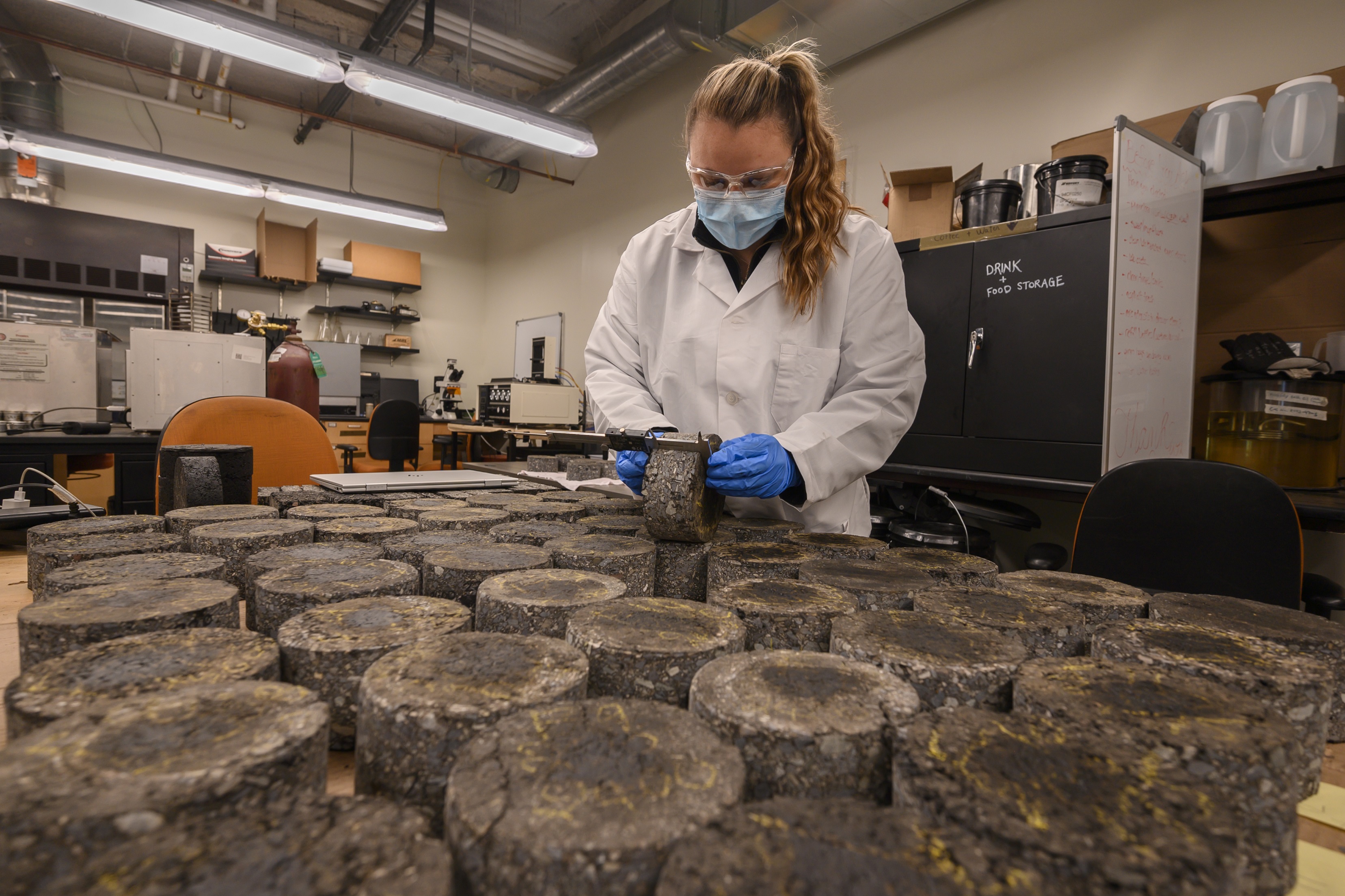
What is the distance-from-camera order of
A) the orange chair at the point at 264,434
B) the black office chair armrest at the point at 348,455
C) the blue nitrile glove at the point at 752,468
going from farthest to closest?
1. the black office chair armrest at the point at 348,455
2. the orange chair at the point at 264,434
3. the blue nitrile glove at the point at 752,468

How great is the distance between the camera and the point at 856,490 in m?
1.60

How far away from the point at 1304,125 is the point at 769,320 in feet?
6.20

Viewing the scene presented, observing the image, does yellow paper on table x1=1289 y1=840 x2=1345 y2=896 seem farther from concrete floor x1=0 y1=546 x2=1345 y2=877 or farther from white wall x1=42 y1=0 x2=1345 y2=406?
white wall x1=42 y1=0 x2=1345 y2=406

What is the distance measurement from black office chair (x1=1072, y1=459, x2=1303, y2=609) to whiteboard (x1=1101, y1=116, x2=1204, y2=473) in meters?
Result: 0.38

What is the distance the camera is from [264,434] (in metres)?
1.96

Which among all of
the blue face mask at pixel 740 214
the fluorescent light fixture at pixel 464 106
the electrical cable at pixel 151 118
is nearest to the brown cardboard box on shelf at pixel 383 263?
the electrical cable at pixel 151 118

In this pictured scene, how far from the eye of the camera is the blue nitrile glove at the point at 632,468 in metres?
1.39

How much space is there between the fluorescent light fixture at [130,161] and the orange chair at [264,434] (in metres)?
4.21

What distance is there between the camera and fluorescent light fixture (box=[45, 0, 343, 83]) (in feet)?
8.62

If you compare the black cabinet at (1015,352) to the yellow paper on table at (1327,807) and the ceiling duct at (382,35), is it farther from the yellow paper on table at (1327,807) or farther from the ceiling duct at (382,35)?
the ceiling duct at (382,35)

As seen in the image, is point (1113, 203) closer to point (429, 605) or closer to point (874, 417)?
point (874, 417)

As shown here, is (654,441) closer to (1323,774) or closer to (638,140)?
(1323,774)

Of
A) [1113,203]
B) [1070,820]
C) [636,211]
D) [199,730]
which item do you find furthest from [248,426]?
[636,211]

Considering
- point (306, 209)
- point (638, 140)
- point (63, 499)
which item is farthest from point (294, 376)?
point (306, 209)
